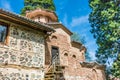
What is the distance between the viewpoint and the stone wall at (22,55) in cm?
1166

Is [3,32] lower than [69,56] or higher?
higher

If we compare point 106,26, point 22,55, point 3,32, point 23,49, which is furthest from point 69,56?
point 3,32

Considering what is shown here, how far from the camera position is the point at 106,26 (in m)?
19.7

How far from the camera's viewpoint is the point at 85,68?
24031mm

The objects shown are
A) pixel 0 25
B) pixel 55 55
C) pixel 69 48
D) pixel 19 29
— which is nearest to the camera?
pixel 0 25

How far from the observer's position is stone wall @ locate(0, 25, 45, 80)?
459 inches

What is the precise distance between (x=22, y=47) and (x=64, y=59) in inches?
350

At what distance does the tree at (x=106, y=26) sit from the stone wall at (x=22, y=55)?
8.21 m

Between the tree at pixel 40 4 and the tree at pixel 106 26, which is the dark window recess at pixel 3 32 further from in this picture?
the tree at pixel 40 4

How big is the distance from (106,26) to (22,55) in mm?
10691

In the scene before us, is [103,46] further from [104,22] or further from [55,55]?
[55,55]

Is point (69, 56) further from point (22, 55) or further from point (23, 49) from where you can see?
point (22, 55)

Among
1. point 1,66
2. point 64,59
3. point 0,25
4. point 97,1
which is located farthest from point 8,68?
point 97,1

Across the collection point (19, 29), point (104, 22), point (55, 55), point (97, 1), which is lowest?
point (55, 55)
